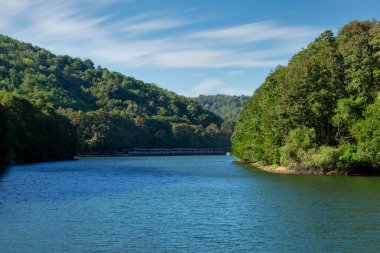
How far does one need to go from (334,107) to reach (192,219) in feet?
175

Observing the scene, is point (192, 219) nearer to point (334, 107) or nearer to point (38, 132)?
point (334, 107)

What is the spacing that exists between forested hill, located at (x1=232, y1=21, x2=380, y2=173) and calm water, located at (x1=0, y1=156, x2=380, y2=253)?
17695 millimetres

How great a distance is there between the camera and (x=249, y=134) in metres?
117

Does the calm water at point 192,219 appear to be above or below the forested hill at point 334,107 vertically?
below

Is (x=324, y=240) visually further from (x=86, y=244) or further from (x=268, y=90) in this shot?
(x=268, y=90)

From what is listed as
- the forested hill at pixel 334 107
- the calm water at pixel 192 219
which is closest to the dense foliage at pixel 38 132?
the forested hill at pixel 334 107

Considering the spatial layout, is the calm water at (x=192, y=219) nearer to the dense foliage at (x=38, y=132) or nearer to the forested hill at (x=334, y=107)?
the forested hill at (x=334, y=107)

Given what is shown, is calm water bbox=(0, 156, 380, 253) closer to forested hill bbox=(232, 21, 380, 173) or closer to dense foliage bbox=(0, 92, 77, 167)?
forested hill bbox=(232, 21, 380, 173)

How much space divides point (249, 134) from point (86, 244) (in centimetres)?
8905

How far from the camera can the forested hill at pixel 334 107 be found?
3125 inches

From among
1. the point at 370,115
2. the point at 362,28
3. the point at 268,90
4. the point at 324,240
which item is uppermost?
the point at 362,28

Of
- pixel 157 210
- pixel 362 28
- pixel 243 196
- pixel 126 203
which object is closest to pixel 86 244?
pixel 157 210

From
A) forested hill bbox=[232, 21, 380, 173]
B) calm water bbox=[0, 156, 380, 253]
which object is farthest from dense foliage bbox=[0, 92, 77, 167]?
calm water bbox=[0, 156, 380, 253]

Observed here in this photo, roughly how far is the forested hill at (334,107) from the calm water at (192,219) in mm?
17695
